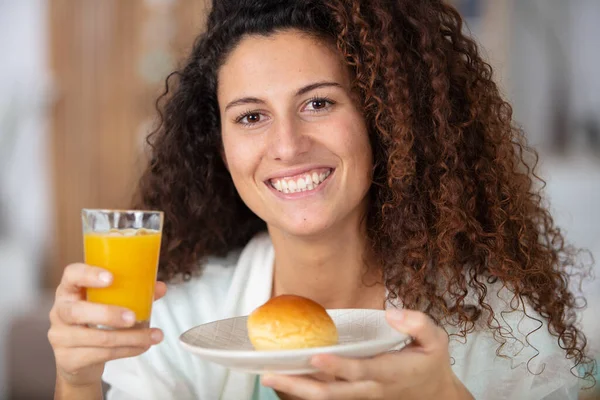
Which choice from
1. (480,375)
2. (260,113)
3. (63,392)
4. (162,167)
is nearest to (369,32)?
(260,113)

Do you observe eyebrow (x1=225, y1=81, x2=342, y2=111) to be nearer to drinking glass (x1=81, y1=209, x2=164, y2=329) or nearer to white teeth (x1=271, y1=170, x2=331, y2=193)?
white teeth (x1=271, y1=170, x2=331, y2=193)

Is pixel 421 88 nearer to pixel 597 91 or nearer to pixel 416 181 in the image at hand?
pixel 416 181

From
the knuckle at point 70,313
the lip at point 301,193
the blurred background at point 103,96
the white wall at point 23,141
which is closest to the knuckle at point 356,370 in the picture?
the knuckle at point 70,313

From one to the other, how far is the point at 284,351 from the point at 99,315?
0.36 m

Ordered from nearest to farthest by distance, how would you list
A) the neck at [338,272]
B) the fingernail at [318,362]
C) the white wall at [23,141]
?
1. the fingernail at [318,362]
2. the neck at [338,272]
3. the white wall at [23,141]

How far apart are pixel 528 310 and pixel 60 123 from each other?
382 centimetres

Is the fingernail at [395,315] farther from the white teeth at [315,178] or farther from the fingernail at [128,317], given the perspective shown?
the white teeth at [315,178]

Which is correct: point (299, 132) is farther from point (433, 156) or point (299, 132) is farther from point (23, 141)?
point (23, 141)

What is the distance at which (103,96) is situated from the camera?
4758 millimetres

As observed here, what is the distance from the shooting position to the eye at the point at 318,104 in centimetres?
167

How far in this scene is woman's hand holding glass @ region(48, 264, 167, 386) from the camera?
48.1 inches

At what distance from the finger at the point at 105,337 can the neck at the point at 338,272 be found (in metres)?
Answer: 0.66

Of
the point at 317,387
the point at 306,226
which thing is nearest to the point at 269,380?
the point at 317,387

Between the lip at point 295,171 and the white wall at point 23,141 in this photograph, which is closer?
the lip at point 295,171
